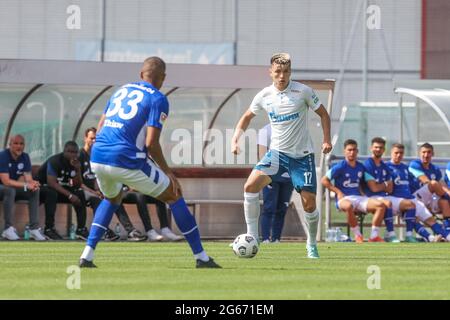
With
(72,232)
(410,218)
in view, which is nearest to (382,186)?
(410,218)

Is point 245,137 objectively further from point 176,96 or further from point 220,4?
point 220,4

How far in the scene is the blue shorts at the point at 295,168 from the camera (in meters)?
13.3

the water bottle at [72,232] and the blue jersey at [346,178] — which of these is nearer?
the water bottle at [72,232]

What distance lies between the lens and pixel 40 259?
13453mm

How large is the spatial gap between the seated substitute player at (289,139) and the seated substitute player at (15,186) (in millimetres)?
6289

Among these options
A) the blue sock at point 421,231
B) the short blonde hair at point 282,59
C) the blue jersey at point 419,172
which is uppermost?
the short blonde hair at point 282,59

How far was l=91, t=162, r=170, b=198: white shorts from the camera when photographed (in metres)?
11.2

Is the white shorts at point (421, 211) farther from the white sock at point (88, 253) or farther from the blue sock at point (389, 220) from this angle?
the white sock at point (88, 253)

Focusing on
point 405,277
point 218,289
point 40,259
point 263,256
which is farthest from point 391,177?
point 218,289

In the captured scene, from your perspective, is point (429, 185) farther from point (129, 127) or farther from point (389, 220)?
point (129, 127)

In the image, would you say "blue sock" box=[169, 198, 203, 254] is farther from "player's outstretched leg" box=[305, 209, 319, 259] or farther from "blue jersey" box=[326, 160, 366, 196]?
"blue jersey" box=[326, 160, 366, 196]

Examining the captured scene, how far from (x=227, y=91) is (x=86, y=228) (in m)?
3.44

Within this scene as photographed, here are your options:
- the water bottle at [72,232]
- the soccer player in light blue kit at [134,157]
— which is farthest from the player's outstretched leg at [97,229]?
the water bottle at [72,232]

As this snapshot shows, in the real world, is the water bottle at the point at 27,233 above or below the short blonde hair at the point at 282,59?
below
